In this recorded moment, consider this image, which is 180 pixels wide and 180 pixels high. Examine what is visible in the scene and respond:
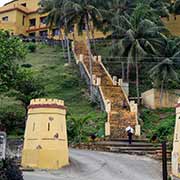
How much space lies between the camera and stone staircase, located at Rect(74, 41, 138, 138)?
3578cm

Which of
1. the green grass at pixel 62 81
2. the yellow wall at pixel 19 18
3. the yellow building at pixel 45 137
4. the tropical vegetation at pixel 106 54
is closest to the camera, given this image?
the yellow building at pixel 45 137

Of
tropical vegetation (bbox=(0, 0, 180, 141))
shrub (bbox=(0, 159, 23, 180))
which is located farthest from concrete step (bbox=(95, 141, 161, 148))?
shrub (bbox=(0, 159, 23, 180))

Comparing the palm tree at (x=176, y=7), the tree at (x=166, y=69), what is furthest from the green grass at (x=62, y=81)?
the palm tree at (x=176, y=7)

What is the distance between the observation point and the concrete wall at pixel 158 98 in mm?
42938

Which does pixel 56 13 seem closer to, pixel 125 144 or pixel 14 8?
pixel 125 144

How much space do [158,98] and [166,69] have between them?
316cm

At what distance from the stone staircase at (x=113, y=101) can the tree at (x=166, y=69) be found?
3.16 metres

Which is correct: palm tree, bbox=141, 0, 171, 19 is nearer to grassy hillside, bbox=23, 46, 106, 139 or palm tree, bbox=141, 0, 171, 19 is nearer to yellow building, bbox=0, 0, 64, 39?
grassy hillside, bbox=23, 46, 106, 139

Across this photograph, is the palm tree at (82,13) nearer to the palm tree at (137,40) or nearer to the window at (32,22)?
the palm tree at (137,40)

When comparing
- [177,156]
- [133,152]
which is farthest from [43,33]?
[177,156]

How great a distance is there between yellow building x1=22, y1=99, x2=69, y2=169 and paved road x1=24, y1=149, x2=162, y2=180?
0.89 metres

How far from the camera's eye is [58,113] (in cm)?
2670

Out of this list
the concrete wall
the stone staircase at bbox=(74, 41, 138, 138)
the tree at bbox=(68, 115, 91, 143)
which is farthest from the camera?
the concrete wall

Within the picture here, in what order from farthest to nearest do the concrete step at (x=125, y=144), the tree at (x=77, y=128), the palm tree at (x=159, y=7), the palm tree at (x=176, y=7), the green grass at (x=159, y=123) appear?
the palm tree at (x=176, y=7), the palm tree at (x=159, y=7), the tree at (x=77, y=128), the green grass at (x=159, y=123), the concrete step at (x=125, y=144)
